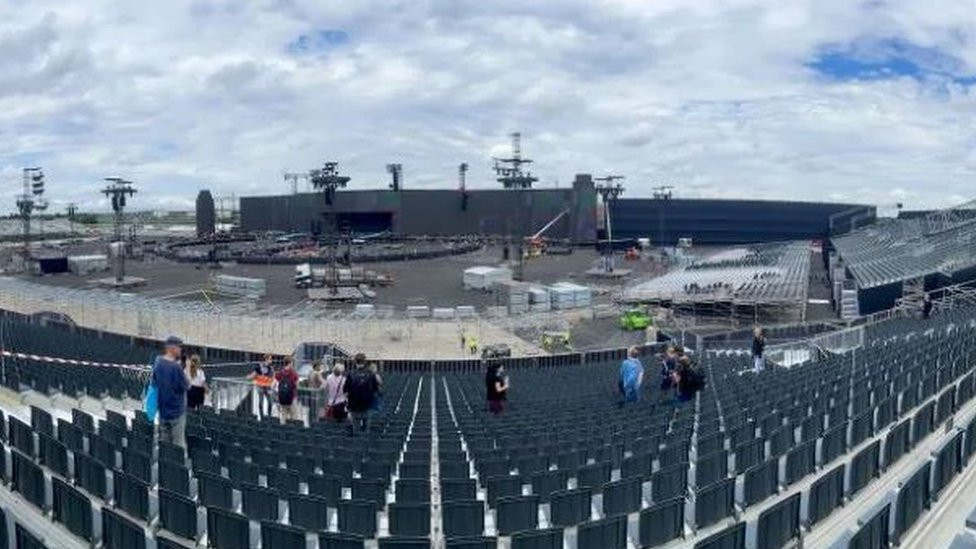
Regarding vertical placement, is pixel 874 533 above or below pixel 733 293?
above

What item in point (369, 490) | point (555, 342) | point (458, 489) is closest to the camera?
point (369, 490)

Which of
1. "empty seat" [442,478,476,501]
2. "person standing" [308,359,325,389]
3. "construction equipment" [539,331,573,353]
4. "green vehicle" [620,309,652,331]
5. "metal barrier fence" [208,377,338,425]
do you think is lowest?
"construction equipment" [539,331,573,353]

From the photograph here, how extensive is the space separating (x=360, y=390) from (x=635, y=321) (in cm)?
3007

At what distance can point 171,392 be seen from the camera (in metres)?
9.38

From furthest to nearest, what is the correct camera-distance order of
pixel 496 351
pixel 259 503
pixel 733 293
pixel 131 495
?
pixel 733 293 < pixel 496 351 < pixel 131 495 < pixel 259 503

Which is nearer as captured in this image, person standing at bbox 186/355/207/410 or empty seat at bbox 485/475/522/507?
empty seat at bbox 485/475/522/507

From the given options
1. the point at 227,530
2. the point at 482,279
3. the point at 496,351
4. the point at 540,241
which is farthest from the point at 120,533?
the point at 540,241

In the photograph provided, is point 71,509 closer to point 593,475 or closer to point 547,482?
point 547,482

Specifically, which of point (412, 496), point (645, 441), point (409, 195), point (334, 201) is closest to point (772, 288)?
point (645, 441)

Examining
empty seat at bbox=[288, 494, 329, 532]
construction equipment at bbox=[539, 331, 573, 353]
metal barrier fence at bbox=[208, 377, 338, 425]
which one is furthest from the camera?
construction equipment at bbox=[539, 331, 573, 353]

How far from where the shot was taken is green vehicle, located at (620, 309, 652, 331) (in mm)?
40250

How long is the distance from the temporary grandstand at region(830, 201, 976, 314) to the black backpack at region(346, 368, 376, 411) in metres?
30.7

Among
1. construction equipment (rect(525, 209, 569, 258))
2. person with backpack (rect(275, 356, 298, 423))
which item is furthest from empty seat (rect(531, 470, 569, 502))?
construction equipment (rect(525, 209, 569, 258))

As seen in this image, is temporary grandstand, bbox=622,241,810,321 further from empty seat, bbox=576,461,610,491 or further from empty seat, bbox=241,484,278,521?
empty seat, bbox=241,484,278,521
